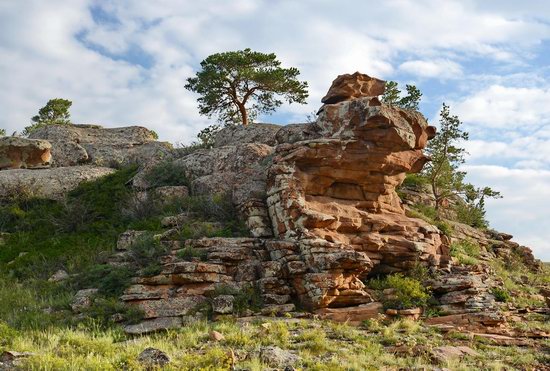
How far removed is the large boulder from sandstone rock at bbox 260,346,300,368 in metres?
17.9

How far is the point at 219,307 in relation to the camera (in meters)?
14.6

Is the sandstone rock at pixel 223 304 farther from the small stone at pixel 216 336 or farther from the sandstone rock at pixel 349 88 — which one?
the sandstone rock at pixel 349 88

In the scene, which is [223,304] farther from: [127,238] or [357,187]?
[357,187]

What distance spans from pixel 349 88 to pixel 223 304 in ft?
38.3

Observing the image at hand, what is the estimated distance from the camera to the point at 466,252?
23.3 metres

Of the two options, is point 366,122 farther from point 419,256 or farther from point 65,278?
point 65,278

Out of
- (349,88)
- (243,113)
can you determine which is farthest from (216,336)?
(243,113)

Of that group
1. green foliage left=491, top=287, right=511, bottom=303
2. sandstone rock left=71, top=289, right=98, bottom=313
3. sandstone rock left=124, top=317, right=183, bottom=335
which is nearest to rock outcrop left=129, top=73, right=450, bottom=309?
green foliage left=491, top=287, right=511, bottom=303

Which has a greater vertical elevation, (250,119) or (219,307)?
(250,119)

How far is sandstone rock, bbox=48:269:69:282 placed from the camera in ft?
57.5

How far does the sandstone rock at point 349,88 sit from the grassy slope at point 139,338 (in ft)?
28.0

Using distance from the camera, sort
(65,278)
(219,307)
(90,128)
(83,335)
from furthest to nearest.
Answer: (90,128) < (65,278) < (219,307) < (83,335)

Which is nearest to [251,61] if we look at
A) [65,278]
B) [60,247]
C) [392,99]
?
[392,99]

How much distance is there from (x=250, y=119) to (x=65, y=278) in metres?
18.7
